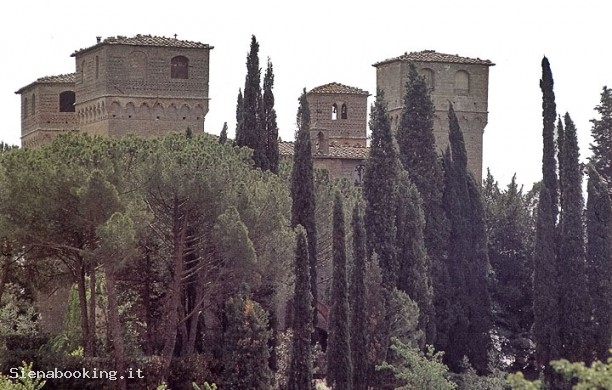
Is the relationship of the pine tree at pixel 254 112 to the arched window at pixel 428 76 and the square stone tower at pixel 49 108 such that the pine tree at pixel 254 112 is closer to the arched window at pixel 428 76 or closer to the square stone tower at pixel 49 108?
the square stone tower at pixel 49 108

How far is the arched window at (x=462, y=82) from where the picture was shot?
5288 centimetres

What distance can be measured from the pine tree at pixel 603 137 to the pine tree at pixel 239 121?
15.7 m

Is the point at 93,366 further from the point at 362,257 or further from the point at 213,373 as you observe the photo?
the point at 362,257

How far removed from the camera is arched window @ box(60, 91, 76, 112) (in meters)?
50.8

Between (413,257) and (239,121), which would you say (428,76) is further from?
(413,257)

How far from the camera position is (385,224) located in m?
37.2

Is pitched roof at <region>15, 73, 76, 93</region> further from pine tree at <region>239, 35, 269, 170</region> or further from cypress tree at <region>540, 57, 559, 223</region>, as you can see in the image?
cypress tree at <region>540, 57, 559, 223</region>

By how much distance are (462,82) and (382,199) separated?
54.5 feet

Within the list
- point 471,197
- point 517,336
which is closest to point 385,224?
point 471,197

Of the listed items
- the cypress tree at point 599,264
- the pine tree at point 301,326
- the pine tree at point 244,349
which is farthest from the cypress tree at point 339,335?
the cypress tree at point 599,264

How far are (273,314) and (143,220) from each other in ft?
20.4

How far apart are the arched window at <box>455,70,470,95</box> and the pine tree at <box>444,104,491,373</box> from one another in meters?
10.8

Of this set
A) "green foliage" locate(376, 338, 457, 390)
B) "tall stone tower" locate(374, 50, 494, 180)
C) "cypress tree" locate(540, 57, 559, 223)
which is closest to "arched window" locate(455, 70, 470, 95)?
"tall stone tower" locate(374, 50, 494, 180)

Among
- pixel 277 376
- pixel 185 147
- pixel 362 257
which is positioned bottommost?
pixel 277 376
